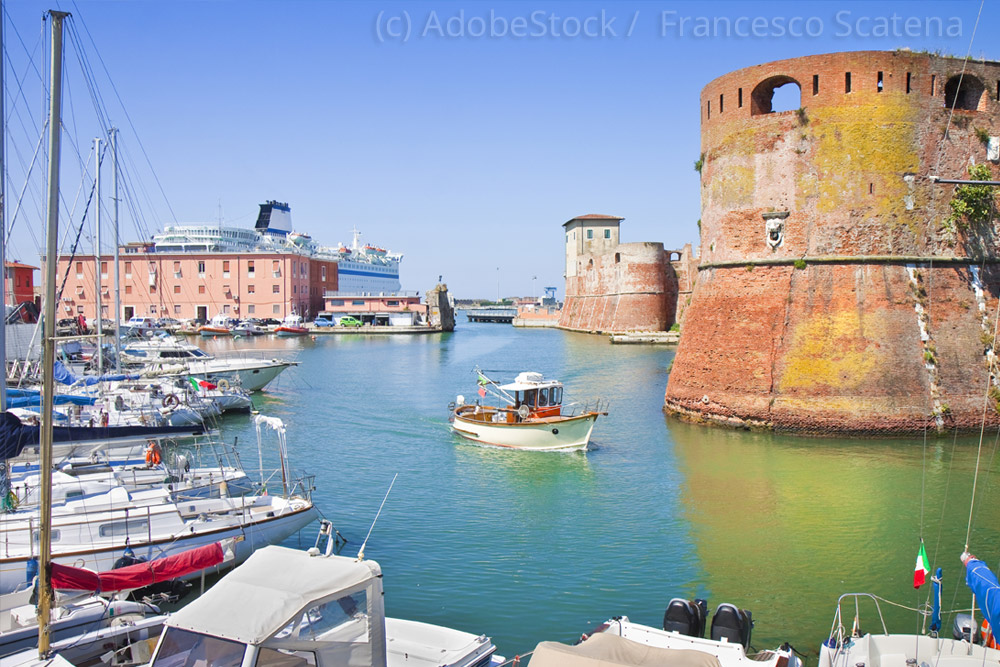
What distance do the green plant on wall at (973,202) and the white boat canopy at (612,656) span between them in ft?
63.3

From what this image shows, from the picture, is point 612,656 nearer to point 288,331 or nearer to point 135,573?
point 135,573

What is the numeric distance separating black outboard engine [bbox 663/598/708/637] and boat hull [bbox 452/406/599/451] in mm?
12683

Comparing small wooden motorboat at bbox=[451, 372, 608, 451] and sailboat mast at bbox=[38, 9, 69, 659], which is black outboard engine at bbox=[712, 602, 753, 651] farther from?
small wooden motorboat at bbox=[451, 372, 608, 451]

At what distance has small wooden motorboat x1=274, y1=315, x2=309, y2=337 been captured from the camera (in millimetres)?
81438

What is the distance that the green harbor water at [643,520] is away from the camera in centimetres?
1191

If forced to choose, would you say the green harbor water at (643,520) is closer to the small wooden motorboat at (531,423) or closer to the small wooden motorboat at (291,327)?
the small wooden motorboat at (531,423)

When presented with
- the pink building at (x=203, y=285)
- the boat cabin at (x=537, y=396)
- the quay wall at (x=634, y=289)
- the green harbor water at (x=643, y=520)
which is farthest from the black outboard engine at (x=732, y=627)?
the pink building at (x=203, y=285)

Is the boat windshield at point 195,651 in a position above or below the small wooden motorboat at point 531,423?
above

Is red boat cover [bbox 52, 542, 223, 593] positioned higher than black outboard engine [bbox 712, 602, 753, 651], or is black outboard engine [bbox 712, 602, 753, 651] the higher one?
red boat cover [bbox 52, 542, 223, 593]

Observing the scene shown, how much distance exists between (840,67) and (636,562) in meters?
15.9

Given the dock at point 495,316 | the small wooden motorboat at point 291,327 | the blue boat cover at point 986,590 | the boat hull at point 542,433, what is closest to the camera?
the blue boat cover at point 986,590

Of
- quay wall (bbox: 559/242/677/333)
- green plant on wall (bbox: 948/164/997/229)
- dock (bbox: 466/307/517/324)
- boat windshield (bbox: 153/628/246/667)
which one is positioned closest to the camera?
boat windshield (bbox: 153/628/246/667)

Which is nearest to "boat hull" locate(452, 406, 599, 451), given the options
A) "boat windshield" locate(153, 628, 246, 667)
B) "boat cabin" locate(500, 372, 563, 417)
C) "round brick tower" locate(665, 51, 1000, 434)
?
"boat cabin" locate(500, 372, 563, 417)

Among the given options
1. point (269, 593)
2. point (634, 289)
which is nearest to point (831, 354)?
point (269, 593)
